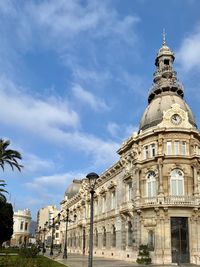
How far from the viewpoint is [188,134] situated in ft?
138

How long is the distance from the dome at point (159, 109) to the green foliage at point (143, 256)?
14.6m

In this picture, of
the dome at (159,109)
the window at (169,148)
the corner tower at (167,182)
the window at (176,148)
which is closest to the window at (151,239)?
the corner tower at (167,182)

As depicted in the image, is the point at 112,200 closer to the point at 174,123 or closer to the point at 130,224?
the point at 130,224

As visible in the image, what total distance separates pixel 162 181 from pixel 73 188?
7095 centimetres

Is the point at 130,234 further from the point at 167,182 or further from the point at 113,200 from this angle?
the point at 113,200

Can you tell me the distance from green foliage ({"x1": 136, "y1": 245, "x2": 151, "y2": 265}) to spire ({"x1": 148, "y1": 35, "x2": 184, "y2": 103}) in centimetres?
2030

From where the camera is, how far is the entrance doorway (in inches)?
1512

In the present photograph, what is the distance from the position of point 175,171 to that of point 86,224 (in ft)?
117

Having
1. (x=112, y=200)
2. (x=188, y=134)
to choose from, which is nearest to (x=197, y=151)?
(x=188, y=134)

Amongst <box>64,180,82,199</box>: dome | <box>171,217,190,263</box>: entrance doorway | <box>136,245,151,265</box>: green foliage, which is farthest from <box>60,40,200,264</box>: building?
<box>64,180,82,199</box>: dome

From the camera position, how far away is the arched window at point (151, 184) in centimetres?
4159

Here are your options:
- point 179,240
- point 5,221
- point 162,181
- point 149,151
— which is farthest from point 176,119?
point 5,221

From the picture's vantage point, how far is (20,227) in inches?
5364

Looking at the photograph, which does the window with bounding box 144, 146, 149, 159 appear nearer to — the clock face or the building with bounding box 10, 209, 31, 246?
the clock face
